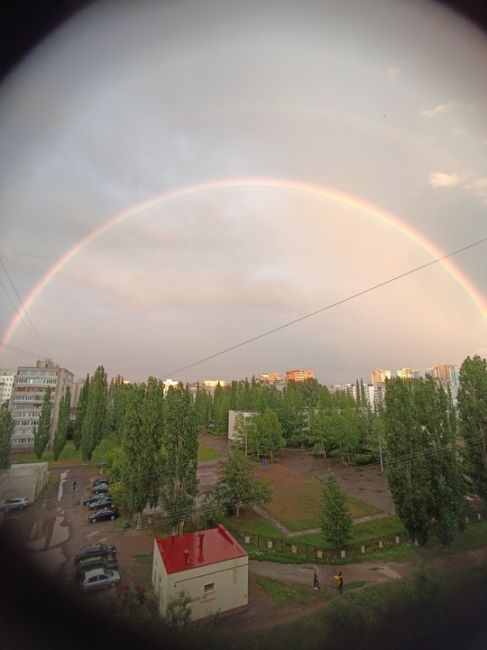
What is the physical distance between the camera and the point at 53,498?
41.4ft

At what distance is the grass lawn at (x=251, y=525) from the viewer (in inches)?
380

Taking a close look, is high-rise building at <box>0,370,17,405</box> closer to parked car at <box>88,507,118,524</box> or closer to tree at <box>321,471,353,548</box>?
parked car at <box>88,507,118,524</box>

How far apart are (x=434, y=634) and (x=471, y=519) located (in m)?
6.53

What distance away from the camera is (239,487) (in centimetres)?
1045

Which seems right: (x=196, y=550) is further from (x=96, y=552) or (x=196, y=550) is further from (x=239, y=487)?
(x=239, y=487)

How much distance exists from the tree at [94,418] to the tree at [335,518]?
1599 centimetres

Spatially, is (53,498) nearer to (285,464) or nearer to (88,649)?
(88,649)

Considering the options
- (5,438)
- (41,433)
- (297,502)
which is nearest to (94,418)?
(41,433)

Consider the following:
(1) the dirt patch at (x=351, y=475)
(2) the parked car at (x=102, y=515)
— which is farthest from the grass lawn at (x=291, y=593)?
(1) the dirt patch at (x=351, y=475)

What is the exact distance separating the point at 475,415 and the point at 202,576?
400 inches

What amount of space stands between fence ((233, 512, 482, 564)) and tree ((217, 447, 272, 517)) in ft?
4.04

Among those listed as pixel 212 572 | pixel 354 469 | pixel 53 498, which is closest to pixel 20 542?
pixel 53 498

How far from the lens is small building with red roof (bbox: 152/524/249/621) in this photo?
221 inches

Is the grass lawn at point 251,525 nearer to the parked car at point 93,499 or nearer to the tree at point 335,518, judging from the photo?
the tree at point 335,518
